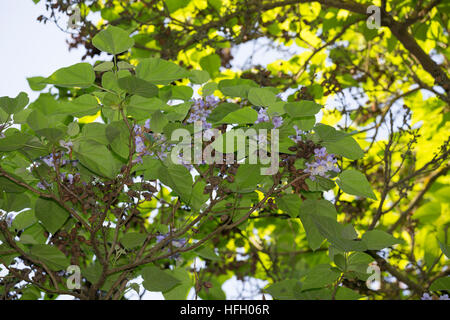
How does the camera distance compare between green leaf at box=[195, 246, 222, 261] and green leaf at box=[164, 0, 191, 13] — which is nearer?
green leaf at box=[195, 246, 222, 261]

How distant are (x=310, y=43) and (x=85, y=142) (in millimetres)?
2513

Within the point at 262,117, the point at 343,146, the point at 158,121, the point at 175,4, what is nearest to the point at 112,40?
the point at 158,121

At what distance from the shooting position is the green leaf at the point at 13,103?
144 cm

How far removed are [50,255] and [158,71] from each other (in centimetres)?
73

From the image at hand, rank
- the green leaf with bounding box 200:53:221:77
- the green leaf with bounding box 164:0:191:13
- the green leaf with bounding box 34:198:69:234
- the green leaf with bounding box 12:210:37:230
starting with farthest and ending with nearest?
1. the green leaf with bounding box 200:53:221:77
2. the green leaf with bounding box 164:0:191:13
3. the green leaf with bounding box 12:210:37:230
4. the green leaf with bounding box 34:198:69:234

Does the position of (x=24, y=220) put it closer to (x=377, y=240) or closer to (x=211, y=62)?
(x=377, y=240)

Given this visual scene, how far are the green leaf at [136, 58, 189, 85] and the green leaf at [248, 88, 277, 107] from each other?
0.21m

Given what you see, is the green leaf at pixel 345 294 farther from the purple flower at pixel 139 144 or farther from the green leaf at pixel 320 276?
the purple flower at pixel 139 144

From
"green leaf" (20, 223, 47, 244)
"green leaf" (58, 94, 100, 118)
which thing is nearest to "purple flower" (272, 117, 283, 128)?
"green leaf" (58, 94, 100, 118)

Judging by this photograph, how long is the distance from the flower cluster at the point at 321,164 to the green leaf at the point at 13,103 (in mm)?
914

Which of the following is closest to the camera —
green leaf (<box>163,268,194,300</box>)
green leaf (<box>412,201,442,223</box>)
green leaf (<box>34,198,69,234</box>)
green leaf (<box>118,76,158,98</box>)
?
green leaf (<box>118,76,158,98</box>)

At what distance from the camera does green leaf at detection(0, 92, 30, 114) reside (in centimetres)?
144

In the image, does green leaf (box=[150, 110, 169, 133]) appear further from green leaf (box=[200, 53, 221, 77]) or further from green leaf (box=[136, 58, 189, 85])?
green leaf (box=[200, 53, 221, 77])
